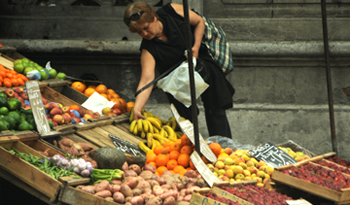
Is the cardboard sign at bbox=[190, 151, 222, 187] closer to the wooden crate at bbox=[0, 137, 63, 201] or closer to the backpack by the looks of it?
the wooden crate at bbox=[0, 137, 63, 201]

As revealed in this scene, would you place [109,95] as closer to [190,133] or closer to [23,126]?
[23,126]

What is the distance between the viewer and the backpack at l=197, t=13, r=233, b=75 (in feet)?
16.4

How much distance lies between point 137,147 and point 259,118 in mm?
2365

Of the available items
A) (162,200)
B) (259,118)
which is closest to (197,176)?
(162,200)

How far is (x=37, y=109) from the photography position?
3859mm

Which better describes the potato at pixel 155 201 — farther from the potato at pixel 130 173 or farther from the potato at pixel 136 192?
the potato at pixel 130 173

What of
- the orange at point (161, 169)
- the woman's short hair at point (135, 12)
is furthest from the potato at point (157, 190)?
the woman's short hair at point (135, 12)

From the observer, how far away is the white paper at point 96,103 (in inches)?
211

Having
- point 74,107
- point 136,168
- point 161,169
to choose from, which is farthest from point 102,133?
point 136,168

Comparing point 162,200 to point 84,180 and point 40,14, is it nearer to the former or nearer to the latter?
point 84,180

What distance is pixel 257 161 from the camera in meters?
3.92

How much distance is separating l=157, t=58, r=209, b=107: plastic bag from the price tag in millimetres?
1545

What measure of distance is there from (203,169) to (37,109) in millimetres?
1645

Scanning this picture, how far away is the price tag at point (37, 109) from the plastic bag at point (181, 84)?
5.07 ft
